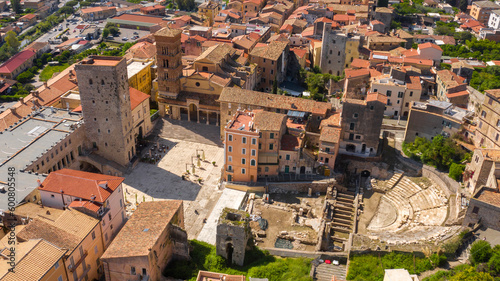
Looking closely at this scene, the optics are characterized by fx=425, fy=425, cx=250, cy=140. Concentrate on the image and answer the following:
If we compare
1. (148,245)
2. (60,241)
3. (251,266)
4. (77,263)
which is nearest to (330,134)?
(251,266)

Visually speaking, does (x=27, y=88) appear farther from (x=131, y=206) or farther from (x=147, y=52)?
(x=131, y=206)

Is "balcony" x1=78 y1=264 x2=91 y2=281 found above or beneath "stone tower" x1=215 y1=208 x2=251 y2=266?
beneath

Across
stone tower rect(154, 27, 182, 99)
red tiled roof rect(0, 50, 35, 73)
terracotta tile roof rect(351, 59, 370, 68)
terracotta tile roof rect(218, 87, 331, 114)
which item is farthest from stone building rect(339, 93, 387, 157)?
red tiled roof rect(0, 50, 35, 73)

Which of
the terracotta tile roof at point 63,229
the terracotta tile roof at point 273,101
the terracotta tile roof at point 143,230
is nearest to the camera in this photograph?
the terracotta tile roof at point 63,229

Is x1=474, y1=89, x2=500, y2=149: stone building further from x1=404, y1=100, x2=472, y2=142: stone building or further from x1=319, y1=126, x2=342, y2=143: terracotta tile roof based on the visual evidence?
x1=319, y1=126, x2=342, y2=143: terracotta tile roof

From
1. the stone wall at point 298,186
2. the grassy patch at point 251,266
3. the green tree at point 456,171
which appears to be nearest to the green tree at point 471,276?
the grassy patch at point 251,266

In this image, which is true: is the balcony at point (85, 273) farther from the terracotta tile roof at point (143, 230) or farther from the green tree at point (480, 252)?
the green tree at point (480, 252)
